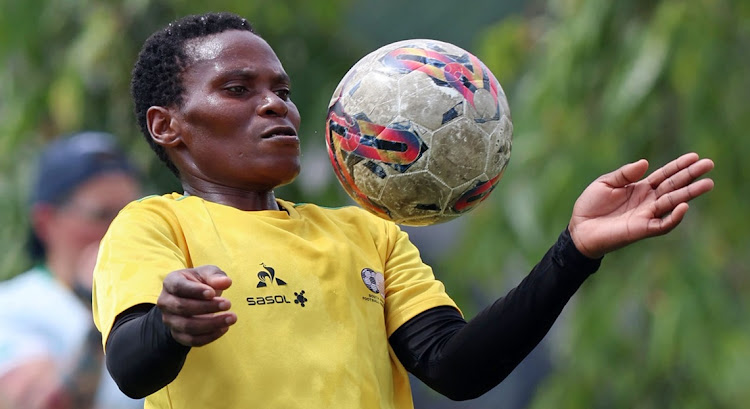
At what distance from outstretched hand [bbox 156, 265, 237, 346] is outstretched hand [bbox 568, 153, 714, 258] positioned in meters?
1.00

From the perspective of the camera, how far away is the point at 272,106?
3.68 m

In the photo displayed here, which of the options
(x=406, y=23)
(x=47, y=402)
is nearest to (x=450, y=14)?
(x=406, y=23)

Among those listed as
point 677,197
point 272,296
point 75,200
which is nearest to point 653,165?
point 75,200

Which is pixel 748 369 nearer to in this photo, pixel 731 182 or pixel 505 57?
pixel 731 182

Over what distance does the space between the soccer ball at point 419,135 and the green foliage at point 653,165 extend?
3123 mm

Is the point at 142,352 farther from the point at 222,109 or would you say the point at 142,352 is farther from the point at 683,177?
the point at 683,177

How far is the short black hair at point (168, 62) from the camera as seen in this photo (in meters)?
3.83

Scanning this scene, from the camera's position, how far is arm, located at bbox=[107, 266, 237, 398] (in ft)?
9.61

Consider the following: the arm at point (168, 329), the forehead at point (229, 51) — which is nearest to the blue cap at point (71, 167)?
the forehead at point (229, 51)

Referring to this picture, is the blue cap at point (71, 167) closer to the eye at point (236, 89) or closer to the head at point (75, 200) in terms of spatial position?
the head at point (75, 200)

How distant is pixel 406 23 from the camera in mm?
9445

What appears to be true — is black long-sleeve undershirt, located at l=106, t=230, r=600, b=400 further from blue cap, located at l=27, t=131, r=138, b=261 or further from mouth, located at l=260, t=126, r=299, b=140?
blue cap, located at l=27, t=131, r=138, b=261

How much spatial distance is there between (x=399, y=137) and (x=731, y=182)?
153 inches

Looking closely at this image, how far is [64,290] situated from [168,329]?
9.48 feet
